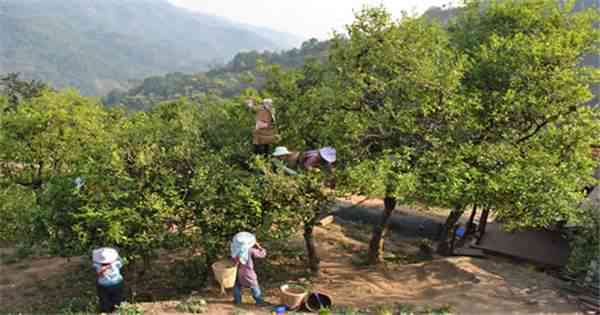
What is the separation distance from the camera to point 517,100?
10633 mm

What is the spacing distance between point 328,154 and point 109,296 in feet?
18.3

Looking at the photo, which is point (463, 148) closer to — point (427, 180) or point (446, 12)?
point (427, 180)

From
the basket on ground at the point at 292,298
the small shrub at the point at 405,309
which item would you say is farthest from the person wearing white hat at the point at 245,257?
the small shrub at the point at 405,309

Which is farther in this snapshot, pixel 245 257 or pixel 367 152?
pixel 367 152

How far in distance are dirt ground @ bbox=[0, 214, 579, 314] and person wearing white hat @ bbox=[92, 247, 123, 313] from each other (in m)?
0.60

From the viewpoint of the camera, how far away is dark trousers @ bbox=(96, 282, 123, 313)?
9.02 metres

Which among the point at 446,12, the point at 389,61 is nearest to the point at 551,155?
the point at 389,61

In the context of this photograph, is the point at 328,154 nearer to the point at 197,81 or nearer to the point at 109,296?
the point at 109,296

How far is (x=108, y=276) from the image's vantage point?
8961mm

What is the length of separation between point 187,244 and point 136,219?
1.32 meters

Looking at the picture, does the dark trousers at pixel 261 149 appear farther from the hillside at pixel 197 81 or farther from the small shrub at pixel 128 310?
the hillside at pixel 197 81

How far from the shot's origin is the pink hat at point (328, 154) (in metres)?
10.3

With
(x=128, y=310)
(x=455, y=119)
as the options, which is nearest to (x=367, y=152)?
(x=455, y=119)

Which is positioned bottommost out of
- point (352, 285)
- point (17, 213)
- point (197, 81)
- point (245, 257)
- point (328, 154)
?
point (352, 285)
